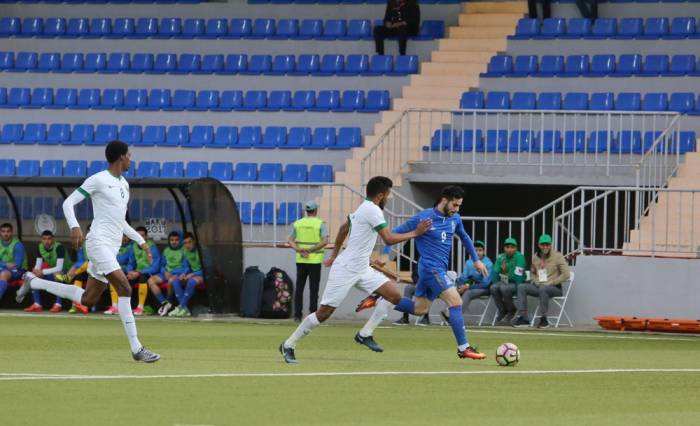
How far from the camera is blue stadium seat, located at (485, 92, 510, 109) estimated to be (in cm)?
2756

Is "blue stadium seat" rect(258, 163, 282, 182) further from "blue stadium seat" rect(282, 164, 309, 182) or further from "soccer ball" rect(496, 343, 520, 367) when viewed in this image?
"soccer ball" rect(496, 343, 520, 367)

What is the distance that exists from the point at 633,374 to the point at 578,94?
47.6 ft

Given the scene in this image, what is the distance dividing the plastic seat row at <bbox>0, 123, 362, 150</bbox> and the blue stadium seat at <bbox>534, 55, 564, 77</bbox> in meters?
3.80

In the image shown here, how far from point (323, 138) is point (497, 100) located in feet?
11.5

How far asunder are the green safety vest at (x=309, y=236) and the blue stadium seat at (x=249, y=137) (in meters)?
6.36

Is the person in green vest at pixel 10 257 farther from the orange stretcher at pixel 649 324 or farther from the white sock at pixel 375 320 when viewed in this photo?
the white sock at pixel 375 320

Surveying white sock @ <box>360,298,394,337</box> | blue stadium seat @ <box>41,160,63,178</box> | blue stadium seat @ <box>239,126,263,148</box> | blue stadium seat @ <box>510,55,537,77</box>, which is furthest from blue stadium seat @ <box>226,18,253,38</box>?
white sock @ <box>360,298,394,337</box>

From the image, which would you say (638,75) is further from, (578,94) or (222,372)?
(222,372)

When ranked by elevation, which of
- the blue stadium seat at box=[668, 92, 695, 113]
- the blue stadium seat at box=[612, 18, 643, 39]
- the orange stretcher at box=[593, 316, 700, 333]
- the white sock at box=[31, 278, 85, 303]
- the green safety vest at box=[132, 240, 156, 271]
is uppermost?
the blue stadium seat at box=[612, 18, 643, 39]

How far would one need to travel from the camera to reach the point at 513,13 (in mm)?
30781

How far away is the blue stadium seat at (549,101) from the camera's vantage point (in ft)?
89.0

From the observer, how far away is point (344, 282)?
561 inches

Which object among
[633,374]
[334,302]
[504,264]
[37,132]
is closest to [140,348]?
[334,302]

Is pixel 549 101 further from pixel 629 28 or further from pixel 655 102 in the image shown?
pixel 629 28
